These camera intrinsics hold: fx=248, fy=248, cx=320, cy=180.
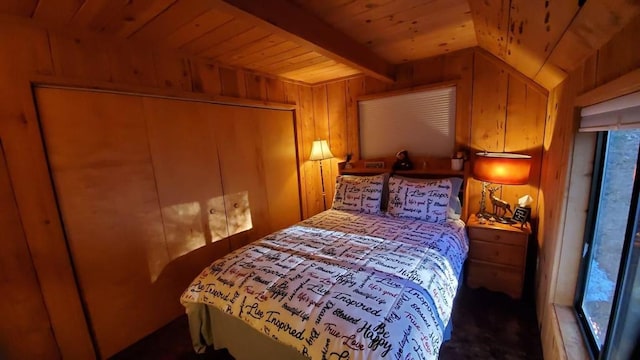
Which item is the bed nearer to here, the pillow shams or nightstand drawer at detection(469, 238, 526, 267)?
the pillow shams

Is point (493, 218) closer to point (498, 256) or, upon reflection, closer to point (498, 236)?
point (498, 236)

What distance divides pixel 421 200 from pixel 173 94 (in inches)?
91.0

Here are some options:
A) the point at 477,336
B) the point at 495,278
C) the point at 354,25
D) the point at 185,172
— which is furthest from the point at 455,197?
the point at 185,172

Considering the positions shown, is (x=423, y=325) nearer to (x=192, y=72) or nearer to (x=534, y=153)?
(x=534, y=153)

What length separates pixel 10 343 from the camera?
1421 millimetres

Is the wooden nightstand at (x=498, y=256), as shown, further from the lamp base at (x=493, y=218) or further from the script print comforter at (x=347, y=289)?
the script print comforter at (x=347, y=289)

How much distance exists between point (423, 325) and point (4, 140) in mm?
2372

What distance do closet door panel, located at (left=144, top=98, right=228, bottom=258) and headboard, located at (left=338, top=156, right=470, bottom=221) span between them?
1.52 metres

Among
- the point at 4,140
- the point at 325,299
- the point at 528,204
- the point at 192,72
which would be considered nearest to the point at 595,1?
the point at 325,299

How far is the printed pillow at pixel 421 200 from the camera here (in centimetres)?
221

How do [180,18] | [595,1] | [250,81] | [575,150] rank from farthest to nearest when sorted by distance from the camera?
[250,81]
[180,18]
[575,150]
[595,1]

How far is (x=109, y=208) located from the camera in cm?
173

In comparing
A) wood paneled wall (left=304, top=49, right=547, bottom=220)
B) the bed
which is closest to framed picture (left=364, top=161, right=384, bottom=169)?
wood paneled wall (left=304, top=49, right=547, bottom=220)

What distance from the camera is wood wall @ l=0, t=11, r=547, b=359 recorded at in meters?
1.41
